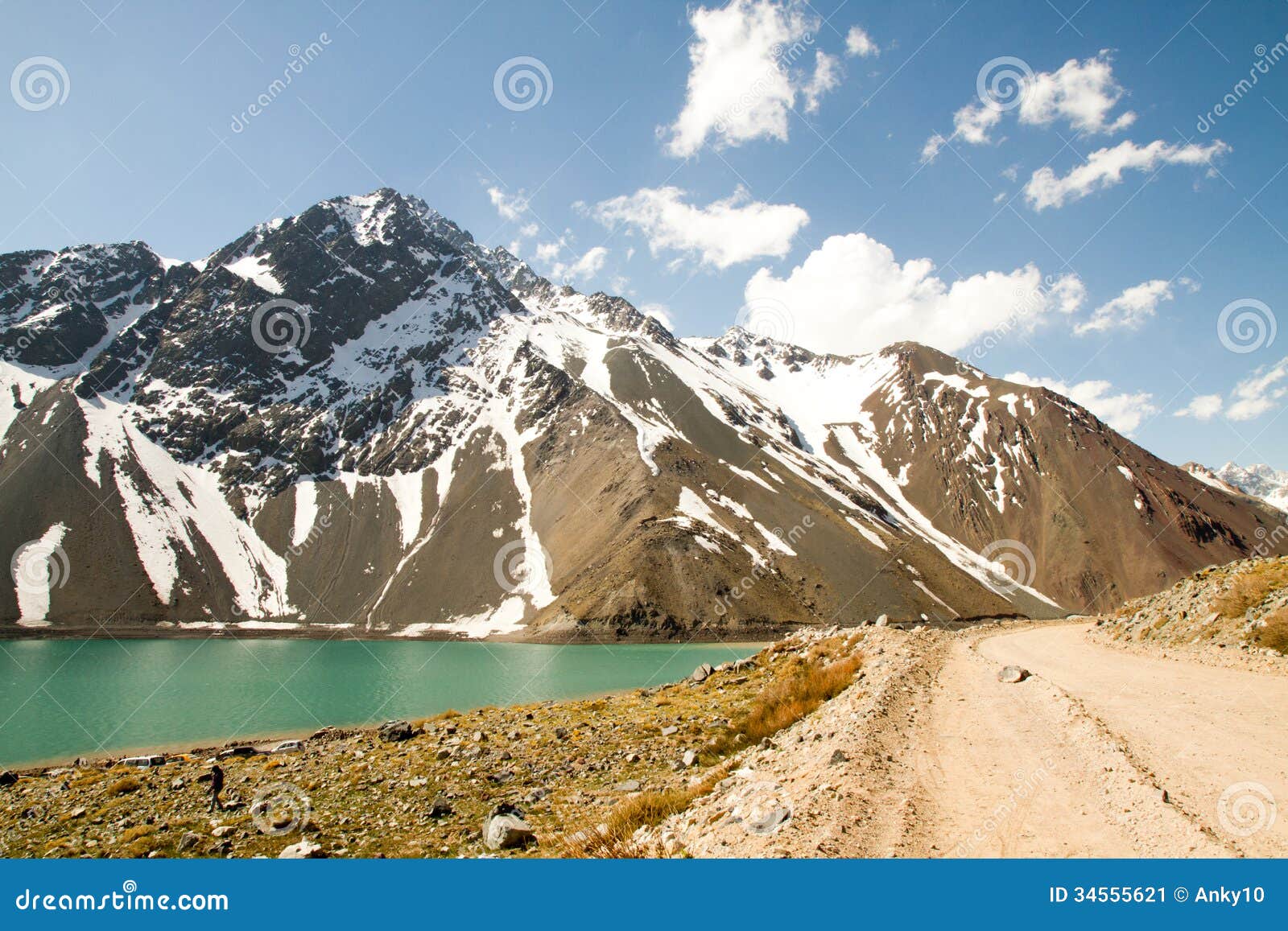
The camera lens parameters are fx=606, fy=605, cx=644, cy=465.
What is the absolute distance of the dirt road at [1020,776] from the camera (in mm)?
7117

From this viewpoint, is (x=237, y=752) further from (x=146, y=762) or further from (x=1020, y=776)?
(x=1020, y=776)

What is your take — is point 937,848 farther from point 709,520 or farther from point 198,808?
point 709,520

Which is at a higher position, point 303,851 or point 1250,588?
point 1250,588

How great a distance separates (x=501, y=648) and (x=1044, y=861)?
105838 mm

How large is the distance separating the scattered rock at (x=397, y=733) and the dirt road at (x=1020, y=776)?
13565 mm

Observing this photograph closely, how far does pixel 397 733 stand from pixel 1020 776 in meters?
18.5

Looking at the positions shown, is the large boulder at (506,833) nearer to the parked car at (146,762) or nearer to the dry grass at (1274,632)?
the parked car at (146,762)

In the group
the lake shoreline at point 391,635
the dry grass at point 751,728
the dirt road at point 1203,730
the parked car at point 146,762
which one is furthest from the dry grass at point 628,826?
the lake shoreline at point 391,635

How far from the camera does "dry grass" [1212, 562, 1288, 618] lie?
21656mm

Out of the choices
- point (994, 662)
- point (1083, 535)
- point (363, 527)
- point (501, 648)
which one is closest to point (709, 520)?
point (501, 648)

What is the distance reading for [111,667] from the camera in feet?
253

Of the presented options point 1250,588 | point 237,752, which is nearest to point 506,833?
point 237,752

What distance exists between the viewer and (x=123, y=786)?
18.6m

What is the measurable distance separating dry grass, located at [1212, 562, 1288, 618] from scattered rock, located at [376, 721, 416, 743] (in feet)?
97.1
